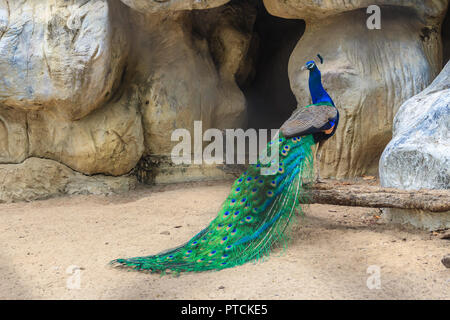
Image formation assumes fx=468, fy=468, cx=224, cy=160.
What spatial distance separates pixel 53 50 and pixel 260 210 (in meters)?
3.12

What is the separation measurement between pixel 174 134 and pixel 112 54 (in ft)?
4.09

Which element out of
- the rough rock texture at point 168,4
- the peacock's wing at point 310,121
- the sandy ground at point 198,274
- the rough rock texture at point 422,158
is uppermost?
the rough rock texture at point 168,4

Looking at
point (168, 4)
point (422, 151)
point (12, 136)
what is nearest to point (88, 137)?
point (12, 136)

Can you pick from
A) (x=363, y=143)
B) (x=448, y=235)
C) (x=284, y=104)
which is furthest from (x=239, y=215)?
(x=284, y=104)

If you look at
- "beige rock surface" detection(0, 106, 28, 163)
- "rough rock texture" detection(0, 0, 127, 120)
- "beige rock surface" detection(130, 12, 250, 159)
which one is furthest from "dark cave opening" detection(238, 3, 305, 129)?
"beige rock surface" detection(0, 106, 28, 163)

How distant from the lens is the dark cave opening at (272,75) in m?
7.99

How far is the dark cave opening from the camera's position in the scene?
7.99m

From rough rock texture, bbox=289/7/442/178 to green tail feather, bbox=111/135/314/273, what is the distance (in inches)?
78.4

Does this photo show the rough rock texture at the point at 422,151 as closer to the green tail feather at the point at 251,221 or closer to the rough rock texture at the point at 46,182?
the green tail feather at the point at 251,221

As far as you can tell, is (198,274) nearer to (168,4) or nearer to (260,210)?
(260,210)

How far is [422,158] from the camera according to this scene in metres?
3.61

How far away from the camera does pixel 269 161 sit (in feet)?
11.8

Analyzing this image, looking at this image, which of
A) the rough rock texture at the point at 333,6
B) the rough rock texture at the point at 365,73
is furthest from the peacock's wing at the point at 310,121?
the rough rock texture at the point at 333,6

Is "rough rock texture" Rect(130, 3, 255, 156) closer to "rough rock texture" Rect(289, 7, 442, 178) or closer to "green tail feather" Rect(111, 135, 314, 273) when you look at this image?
"rough rock texture" Rect(289, 7, 442, 178)
